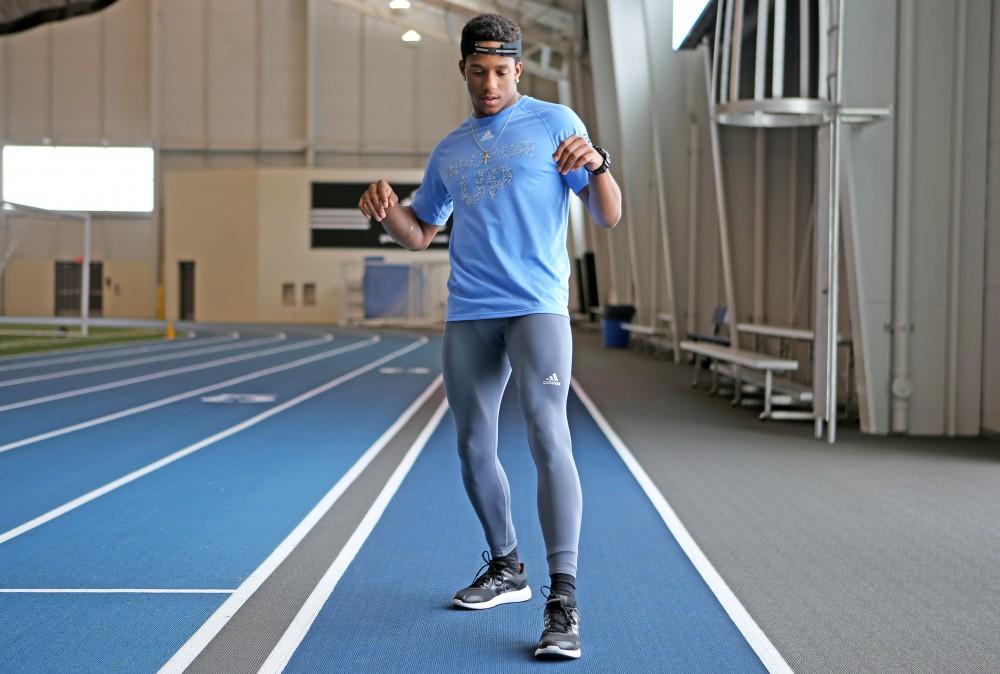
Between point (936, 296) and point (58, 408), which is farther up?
point (936, 296)

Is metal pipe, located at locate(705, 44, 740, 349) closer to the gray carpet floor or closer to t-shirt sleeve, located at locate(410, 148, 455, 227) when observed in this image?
the gray carpet floor

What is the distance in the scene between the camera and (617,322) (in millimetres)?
24562

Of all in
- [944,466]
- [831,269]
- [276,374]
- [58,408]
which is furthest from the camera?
[276,374]

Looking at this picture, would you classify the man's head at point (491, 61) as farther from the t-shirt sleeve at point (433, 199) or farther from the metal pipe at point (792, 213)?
the metal pipe at point (792, 213)

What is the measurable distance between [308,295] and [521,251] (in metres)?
37.0

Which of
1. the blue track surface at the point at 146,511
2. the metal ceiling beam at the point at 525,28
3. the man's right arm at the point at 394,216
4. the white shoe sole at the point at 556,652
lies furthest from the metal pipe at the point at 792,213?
the metal ceiling beam at the point at 525,28

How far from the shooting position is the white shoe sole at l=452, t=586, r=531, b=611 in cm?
410

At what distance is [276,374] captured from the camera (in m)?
15.7

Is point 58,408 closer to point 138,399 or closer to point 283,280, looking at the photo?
point 138,399

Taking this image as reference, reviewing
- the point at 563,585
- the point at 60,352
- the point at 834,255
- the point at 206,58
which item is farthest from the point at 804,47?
the point at 206,58

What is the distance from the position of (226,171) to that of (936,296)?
33.9m

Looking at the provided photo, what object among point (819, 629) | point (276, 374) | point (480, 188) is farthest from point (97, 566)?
point (276, 374)

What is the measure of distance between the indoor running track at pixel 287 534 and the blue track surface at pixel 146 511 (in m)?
0.01

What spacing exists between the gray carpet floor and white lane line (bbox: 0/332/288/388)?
7.92 meters
